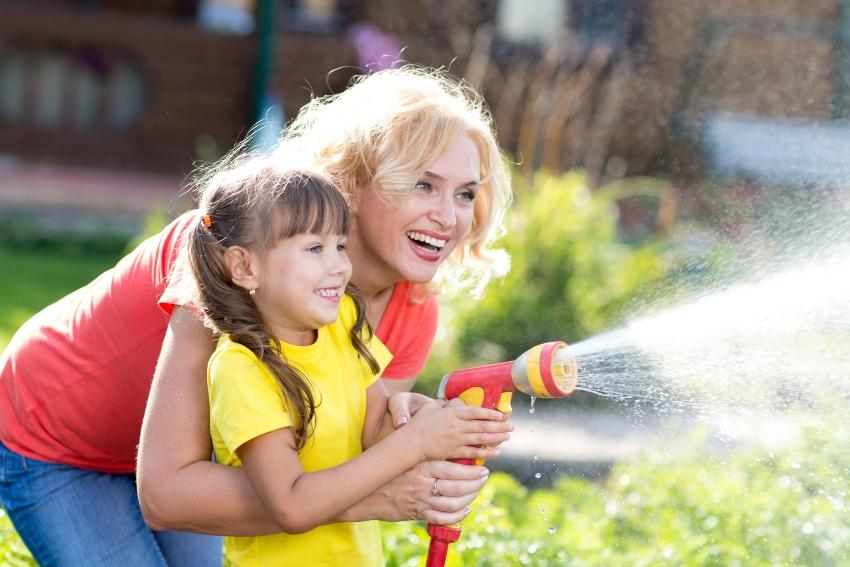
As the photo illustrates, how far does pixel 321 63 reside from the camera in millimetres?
9539

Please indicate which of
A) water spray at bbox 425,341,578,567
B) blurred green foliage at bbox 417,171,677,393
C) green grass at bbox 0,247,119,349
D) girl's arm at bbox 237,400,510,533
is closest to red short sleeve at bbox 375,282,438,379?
water spray at bbox 425,341,578,567

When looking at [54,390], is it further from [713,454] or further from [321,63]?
[321,63]

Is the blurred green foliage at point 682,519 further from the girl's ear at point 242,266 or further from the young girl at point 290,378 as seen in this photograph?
the girl's ear at point 242,266

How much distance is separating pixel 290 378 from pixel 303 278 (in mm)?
167

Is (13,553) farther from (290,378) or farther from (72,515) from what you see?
(290,378)

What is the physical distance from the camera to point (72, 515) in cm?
247

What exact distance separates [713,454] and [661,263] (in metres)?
1.82

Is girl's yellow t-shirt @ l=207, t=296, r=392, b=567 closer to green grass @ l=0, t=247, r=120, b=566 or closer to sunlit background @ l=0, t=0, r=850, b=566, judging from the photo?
sunlit background @ l=0, t=0, r=850, b=566

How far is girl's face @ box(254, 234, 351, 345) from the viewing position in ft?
7.07

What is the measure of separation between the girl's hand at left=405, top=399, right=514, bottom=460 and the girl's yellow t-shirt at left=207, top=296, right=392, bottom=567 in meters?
0.19

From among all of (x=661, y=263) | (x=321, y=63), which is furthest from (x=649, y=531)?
(x=321, y=63)

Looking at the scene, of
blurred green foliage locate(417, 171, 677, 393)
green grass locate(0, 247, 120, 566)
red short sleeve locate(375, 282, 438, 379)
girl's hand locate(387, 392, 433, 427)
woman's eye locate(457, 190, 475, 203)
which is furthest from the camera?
green grass locate(0, 247, 120, 566)

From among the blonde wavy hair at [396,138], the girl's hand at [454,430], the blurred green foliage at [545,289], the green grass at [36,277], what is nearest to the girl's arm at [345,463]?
the girl's hand at [454,430]

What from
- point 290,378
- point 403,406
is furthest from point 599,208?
point 290,378
